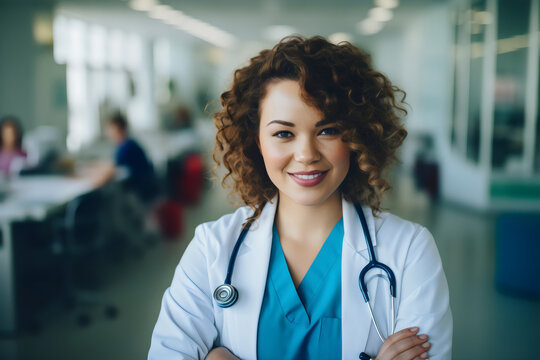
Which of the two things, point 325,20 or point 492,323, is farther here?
point 325,20

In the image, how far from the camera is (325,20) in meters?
11.1

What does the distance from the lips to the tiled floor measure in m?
2.06

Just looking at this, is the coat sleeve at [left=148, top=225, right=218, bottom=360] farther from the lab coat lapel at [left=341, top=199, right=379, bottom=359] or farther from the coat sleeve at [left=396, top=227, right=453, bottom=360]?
the coat sleeve at [left=396, top=227, right=453, bottom=360]

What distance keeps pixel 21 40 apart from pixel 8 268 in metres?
6.14

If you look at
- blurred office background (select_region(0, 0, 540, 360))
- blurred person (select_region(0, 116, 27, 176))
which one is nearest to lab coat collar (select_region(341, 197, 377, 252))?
blurred office background (select_region(0, 0, 540, 360))

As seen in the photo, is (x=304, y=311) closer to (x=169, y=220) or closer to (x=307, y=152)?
(x=307, y=152)

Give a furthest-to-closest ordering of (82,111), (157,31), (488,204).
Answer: (157,31)
(82,111)
(488,204)

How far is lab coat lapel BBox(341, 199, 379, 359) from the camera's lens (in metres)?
1.23

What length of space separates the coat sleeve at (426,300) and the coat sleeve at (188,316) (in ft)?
1.64

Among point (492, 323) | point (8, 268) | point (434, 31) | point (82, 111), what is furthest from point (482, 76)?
point (82, 111)

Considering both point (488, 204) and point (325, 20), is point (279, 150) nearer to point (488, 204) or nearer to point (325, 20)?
point (488, 204)

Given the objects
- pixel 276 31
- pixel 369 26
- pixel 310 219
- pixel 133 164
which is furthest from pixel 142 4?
pixel 310 219

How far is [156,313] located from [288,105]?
2680mm

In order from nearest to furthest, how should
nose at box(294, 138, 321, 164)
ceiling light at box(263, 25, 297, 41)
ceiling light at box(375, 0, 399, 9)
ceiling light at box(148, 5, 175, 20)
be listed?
nose at box(294, 138, 321, 164) → ceiling light at box(375, 0, 399, 9) → ceiling light at box(148, 5, 175, 20) → ceiling light at box(263, 25, 297, 41)
